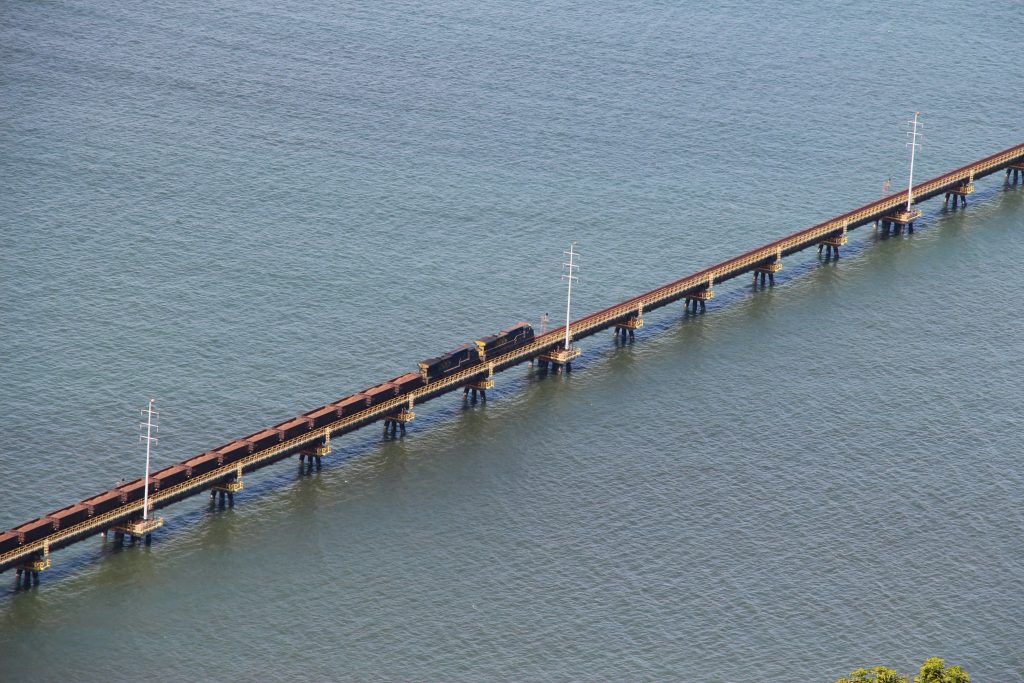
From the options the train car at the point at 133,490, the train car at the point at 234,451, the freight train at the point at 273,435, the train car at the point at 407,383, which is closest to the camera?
the freight train at the point at 273,435

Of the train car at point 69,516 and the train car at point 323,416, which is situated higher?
the train car at point 323,416

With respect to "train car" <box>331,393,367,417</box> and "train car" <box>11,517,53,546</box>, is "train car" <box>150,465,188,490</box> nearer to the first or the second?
"train car" <box>11,517,53,546</box>

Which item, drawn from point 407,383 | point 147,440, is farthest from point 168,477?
point 407,383

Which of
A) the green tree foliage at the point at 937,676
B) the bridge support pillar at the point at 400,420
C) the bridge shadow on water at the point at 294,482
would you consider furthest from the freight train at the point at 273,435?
the green tree foliage at the point at 937,676

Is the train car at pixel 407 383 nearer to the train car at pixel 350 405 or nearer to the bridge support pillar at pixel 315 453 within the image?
the train car at pixel 350 405

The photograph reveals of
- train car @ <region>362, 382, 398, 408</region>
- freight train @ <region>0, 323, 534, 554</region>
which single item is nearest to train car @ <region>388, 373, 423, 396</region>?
freight train @ <region>0, 323, 534, 554</region>

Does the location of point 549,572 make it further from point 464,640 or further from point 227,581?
point 227,581

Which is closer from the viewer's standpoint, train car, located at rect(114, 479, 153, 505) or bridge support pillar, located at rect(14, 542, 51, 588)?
bridge support pillar, located at rect(14, 542, 51, 588)

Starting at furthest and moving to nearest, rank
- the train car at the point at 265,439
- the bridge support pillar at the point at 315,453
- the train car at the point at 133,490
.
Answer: the bridge support pillar at the point at 315,453 → the train car at the point at 265,439 → the train car at the point at 133,490
